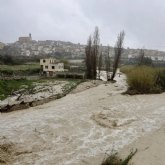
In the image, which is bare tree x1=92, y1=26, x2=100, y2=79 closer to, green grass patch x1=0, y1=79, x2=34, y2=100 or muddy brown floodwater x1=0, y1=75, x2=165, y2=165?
green grass patch x1=0, y1=79, x2=34, y2=100

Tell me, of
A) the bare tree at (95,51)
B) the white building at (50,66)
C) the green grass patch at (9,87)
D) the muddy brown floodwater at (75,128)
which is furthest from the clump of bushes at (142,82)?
the white building at (50,66)

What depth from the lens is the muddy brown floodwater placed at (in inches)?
604

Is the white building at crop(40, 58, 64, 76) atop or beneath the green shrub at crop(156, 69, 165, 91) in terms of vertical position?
beneath

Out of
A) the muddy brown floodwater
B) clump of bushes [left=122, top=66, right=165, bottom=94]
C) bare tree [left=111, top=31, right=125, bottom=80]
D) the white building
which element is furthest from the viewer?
the white building

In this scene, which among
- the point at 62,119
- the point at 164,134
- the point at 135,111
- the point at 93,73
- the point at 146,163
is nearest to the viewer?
the point at 146,163

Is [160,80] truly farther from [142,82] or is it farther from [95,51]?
[95,51]

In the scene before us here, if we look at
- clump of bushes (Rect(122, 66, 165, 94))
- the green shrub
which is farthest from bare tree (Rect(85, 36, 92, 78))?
clump of bushes (Rect(122, 66, 165, 94))

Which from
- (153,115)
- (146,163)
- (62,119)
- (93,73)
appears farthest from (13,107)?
(93,73)

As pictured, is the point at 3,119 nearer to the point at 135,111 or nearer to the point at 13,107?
the point at 13,107

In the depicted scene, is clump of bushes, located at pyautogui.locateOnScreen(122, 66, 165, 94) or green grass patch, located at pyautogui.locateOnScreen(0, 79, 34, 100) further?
clump of bushes, located at pyautogui.locateOnScreen(122, 66, 165, 94)

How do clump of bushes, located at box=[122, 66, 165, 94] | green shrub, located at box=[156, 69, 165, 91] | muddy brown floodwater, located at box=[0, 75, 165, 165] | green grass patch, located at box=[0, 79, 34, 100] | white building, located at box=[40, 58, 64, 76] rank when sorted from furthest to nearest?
white building, located at box=[40, 58, 64, 76] → green shrub, located at box=[156, 69, 165, 91] → clump of bushes, located at box=[122, 66, 165, 94] → green grass patch, located at box=[0, 79, 34, 100] → muddy brown floodwater, located at box=[0, 75, 165, 165]

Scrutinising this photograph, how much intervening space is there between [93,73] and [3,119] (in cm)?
3551

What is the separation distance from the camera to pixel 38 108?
2695 centimetres

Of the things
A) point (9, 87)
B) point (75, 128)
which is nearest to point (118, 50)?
point (9, 87)
